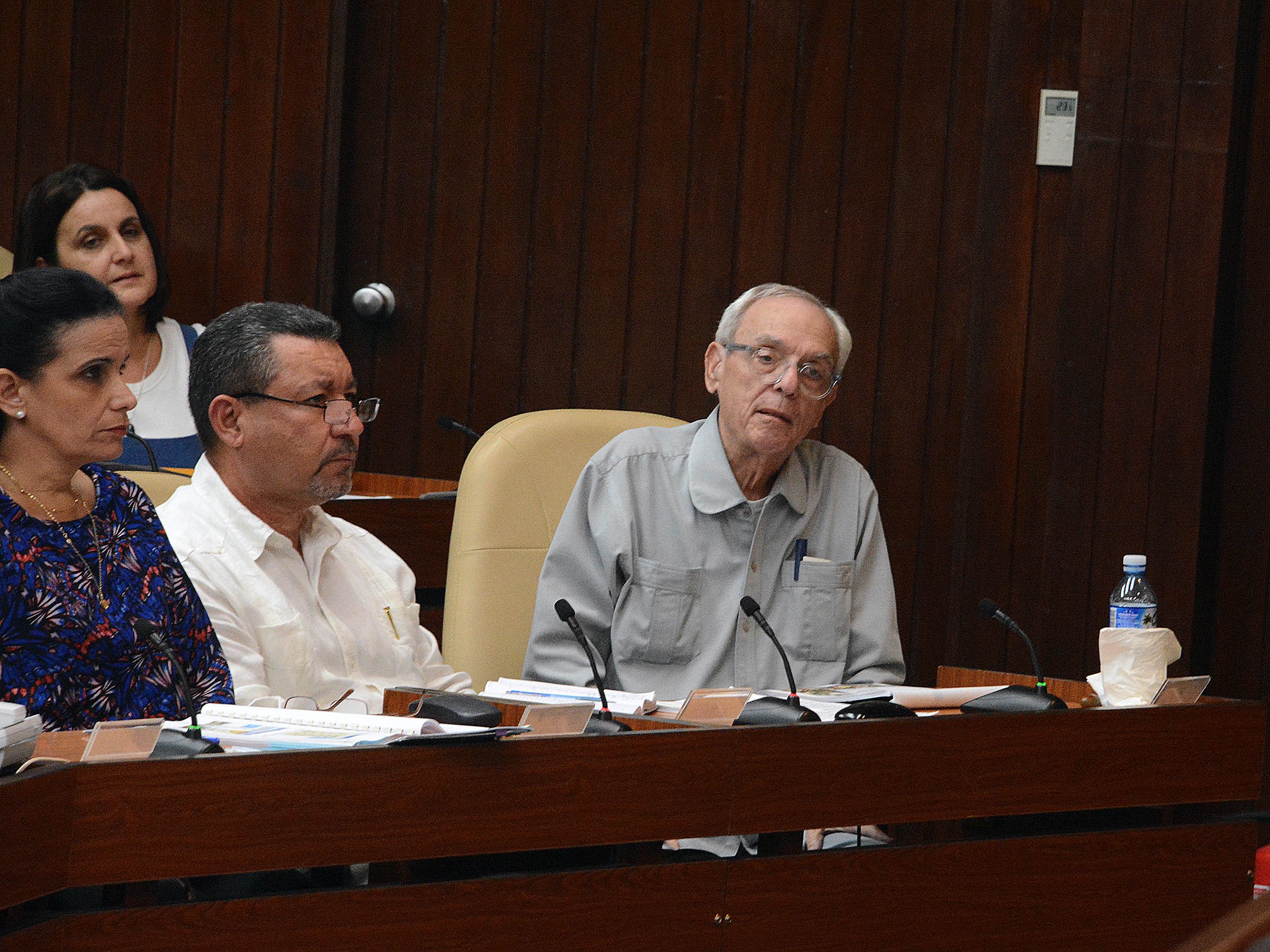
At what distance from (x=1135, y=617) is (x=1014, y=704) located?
0.41 metres

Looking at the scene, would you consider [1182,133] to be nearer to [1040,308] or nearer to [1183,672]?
[1040,308]

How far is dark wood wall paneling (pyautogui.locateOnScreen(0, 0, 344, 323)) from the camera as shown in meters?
3.68

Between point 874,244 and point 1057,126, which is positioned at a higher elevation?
point 1057,126

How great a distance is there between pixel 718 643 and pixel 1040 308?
1.43 meters

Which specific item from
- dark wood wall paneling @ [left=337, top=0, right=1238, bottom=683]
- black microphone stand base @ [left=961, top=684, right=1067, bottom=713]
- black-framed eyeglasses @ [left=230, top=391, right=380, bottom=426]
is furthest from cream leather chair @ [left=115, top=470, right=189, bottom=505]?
dark wood wall paneling @ [left=337, top=0, right=1238, bottom=683]

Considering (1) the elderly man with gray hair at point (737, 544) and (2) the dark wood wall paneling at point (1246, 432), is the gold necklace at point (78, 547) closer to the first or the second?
(1) the elderly man with gray hair at point (737, 544)

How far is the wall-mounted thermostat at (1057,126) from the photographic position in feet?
11.5

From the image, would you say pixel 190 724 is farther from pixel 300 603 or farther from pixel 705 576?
pixel 705 576

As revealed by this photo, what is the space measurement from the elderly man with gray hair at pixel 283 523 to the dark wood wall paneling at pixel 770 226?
1.45 m

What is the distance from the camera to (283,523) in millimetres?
2291

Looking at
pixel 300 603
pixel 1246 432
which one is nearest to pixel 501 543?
pixel 300 603

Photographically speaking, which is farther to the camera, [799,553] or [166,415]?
[166,415]

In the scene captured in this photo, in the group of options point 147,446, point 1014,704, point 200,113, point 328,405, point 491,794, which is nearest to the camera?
point 491,794

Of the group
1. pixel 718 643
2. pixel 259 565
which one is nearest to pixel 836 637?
pixel 718 643
